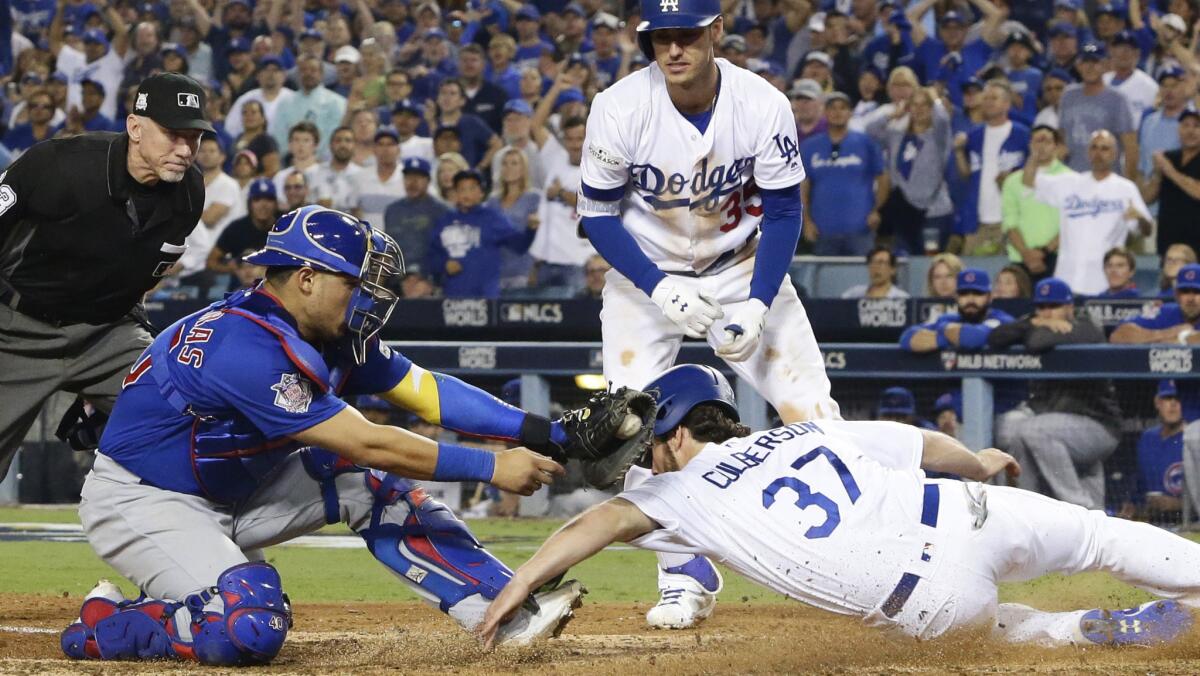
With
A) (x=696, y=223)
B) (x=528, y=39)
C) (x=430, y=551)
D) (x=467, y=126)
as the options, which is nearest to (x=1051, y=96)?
(x=467, y=126)

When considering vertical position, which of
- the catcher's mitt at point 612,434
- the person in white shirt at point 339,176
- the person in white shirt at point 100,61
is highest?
the person in white shirt at point 100,61

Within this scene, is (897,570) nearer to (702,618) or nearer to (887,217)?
(702,618)

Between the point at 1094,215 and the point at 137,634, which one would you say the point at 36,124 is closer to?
the point at 1094,215

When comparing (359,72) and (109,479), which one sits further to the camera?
(359,72)

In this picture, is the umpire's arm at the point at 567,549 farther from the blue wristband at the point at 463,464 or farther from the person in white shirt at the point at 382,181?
the person in white shirt at the point at 382,181

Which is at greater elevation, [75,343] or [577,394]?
[75,343]

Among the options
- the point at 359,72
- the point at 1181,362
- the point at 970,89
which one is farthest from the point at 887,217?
the point at 359,72

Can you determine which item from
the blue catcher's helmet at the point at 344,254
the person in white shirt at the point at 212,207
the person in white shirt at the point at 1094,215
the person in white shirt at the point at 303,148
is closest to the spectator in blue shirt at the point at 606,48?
the person in white shirt at the point at 303,148

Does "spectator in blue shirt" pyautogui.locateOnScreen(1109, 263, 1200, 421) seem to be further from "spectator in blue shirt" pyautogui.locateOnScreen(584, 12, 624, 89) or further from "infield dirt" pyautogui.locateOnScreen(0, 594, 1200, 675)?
"spectator in blue shirt" pyautogui.locateOnScreen(584, 12, 624, 89)
